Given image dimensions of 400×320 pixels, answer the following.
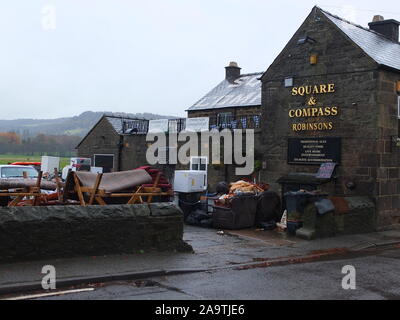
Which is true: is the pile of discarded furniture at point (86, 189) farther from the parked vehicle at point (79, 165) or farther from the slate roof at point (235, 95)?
the slate roof at point (235, 95)

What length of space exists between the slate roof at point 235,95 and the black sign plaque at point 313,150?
9531mm

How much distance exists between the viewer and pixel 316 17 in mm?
17203

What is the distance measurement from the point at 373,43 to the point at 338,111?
11.1 feet

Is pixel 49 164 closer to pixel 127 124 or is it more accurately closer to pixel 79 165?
pixel 79 165

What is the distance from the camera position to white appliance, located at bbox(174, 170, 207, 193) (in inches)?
627

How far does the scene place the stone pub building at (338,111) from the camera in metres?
15.7

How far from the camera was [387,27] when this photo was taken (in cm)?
2006

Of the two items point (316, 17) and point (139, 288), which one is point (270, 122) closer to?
point (316, 17)

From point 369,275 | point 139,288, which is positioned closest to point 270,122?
point 369,275

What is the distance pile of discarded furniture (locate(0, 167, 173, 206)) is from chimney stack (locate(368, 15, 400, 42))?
13282mm

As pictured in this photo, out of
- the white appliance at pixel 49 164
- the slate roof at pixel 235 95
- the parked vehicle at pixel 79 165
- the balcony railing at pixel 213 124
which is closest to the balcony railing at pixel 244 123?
the balcony railing at pixel 213 124

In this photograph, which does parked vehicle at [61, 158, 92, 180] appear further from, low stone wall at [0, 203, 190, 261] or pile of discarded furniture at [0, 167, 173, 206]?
low stone wall at [0, 203, 190, 261]

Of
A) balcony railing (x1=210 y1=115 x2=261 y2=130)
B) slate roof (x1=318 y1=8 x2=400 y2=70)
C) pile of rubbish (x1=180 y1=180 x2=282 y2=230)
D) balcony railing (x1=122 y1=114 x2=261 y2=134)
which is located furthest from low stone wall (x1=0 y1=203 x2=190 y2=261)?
balcony railing (x1=122 y1=114 x2=261 y2=134)
